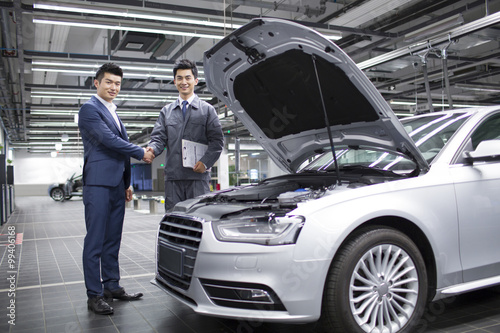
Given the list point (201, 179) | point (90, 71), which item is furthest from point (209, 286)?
point (90, 71)

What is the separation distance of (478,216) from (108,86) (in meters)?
2.82

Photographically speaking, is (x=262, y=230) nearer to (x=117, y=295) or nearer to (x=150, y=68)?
(x=117, y=295)

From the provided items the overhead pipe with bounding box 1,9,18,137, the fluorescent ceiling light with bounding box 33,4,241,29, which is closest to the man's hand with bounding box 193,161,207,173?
the fluorescent ceiling light with bounding box 33,4,241,29

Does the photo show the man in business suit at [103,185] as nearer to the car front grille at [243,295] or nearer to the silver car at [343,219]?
the silver car at [343,219]

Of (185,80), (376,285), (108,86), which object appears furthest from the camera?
(185,80)

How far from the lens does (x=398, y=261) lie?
93.8 inches

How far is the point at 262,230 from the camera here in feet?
7.25

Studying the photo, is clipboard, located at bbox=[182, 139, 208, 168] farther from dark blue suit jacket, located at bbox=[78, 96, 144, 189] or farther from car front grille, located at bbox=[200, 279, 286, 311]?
car front grille, located at bbox=[200, 279, 286, 311]

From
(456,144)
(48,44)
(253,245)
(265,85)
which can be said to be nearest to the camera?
(253,245)

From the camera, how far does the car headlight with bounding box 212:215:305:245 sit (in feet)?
6.91

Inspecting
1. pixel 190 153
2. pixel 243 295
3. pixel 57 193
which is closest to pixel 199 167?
pixel 190 153

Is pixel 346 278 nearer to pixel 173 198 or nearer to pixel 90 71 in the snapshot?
pixel 173 198

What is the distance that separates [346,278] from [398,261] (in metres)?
0.42

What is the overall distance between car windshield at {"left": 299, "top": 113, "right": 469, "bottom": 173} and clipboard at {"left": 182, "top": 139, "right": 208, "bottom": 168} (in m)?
1.08
